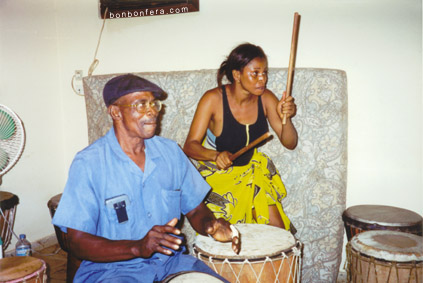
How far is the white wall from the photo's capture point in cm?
302

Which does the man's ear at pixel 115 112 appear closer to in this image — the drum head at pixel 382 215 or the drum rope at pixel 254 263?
the drum rope at pixel 254 263

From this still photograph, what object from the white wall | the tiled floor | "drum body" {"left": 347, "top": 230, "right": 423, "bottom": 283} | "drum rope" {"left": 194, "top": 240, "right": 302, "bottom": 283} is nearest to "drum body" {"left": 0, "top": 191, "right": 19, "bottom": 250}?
the white wall

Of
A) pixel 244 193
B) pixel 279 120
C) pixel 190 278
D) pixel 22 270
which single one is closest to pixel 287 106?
pixel 279 120

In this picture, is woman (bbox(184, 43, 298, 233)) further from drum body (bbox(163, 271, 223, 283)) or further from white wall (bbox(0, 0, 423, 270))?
drum body (bbox(163, 271, 223, 283))

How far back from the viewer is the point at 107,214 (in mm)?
1805

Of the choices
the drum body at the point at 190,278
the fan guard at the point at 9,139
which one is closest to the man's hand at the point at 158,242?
the drum body at the point at 190,278

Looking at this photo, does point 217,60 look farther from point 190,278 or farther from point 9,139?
point 190,278

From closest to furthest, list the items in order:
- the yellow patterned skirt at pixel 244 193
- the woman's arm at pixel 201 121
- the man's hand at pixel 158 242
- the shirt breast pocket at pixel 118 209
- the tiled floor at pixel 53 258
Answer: the man's hand at pixel 158 242, the shirt breast pocket at pixel 118 209, the yellow patterned skirt at pixel 244 193, the woman's arm at pixel 201 121, the tiled floor at pixel 53 258

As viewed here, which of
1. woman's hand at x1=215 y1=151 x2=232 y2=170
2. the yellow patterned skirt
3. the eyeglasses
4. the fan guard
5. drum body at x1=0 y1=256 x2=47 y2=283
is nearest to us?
the eyeglasses

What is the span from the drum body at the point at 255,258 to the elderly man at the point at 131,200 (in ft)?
0.27

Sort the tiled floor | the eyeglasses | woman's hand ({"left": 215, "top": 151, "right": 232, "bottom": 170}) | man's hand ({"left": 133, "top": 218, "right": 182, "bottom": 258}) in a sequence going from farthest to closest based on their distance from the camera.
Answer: the tiled floor, woman's hand ({"left": 215, "top": 151, "right": 232, "bottom": 170}), the eyeglasses, man's hand ({"left": 133, "top": 218, "right": 182, "bottom": 258})

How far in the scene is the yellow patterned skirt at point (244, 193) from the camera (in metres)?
2.69

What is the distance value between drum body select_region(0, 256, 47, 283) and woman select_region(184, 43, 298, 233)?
1.16 m

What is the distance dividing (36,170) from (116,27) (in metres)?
1.64
